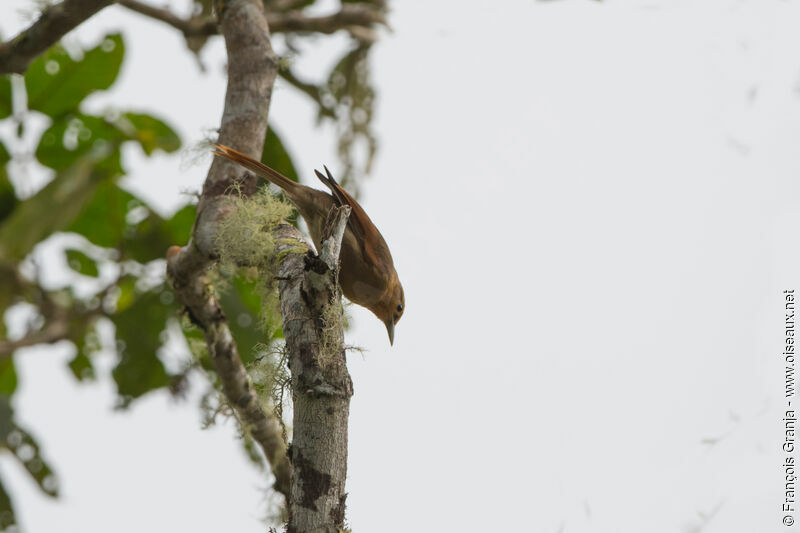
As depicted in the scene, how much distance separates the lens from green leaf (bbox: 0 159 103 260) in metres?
2.27

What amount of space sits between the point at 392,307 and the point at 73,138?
187 centimetres

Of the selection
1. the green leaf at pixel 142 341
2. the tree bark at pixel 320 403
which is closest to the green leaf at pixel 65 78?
the green leaf at pixel 142 341

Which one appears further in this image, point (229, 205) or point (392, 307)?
point (392, 307)

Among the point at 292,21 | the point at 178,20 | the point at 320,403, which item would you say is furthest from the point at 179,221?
the point at 320,403

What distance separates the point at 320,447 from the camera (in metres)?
1.65

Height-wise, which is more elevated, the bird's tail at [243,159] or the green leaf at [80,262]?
the green leaf at [80,262]

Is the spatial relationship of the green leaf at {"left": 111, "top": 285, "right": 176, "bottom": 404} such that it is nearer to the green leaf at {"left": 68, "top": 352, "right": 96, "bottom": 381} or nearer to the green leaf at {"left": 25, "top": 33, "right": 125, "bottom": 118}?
the green leaf at {"left": 68, "top": 352, "right": 96, "bottom": 381}

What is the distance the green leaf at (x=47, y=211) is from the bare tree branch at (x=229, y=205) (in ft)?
1.20

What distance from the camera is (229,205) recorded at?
2455 mm

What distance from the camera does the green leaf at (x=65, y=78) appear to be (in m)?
3.63

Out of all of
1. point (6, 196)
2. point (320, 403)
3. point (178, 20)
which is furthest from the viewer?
point (6, 196)

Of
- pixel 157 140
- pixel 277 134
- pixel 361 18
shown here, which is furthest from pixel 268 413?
pixel 361 18

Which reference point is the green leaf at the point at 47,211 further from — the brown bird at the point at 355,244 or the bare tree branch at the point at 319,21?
the bare tree branch at the point at 319,21

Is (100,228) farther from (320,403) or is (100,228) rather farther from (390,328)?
(320,403)
